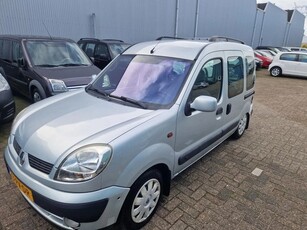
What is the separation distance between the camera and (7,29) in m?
9.25

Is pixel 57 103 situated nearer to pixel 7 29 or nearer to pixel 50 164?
pixel 50 164

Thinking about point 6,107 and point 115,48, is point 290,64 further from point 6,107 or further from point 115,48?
point 6,107

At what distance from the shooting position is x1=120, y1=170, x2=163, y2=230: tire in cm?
210

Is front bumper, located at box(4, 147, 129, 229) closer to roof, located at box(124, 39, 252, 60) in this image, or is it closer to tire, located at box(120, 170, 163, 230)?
tire, located at box(120, 170, 163, 230)

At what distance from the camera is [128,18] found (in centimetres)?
1343

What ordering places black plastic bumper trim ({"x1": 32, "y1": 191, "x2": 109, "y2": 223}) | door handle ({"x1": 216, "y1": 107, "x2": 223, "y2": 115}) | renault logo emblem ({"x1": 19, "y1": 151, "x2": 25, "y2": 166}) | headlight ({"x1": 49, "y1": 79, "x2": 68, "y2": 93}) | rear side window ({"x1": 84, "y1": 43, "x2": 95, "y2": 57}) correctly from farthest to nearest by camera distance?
rear side window ({"x1": 84, "y1": 43, "x2": 95, "y2": 57}) → headlight ({"x1": 49, "y1": 79, "x2": 68, "y2": 93}) → door handle ({"x1": 216, "y1": 107, "x2": 223, "y2": 115}) → renault logo emblem ({"x1": 19, "y1": 151, "x2": 25, "y2": 166}) → black plastic bumper trim ({"x1": 32, "y1": 191, "x2": 109, "y2": 223})

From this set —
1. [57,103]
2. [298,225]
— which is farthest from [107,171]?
[298,225]

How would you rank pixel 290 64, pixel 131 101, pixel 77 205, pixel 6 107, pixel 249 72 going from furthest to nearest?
pixel 290 64 → pixel 249 72 → pixel 6 107 → pixel 131 101 → pixel 77 205

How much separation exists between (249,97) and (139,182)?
3.05m

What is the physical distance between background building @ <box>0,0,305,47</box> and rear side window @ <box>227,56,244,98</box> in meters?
9.14

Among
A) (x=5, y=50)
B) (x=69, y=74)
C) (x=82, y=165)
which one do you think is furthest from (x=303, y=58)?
(x=82, y=165)

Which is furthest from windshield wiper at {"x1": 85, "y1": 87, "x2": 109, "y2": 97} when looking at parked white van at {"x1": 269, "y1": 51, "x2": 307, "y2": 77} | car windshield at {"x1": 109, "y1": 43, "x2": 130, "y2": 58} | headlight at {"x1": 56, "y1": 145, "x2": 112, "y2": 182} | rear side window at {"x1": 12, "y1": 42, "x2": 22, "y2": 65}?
parked white van at {"x1": 269, "y1": 51, "x2": 307, "y2": 77}

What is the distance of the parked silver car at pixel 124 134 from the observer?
1.82m

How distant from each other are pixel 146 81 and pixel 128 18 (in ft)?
39.1
